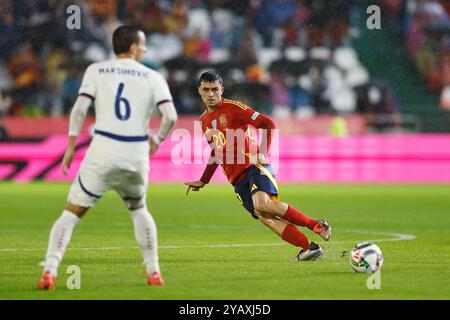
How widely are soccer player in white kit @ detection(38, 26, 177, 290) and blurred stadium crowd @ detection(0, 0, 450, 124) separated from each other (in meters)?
18.4

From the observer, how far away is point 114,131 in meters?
8.21

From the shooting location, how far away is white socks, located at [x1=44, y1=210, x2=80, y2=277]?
8172 mm

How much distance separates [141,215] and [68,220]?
57 centimetres

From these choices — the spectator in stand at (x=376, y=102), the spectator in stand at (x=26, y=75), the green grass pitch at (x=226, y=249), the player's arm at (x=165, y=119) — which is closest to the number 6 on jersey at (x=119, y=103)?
the player's arm at (x=165, y=119)

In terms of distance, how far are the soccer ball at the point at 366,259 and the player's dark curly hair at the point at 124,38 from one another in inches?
113

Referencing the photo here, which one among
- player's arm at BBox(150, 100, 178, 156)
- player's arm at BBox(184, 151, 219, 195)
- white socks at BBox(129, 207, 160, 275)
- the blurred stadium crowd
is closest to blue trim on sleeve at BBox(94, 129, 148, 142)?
player's arm at BBox(150, 100, 178, 156)

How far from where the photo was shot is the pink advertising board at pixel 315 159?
24594 mm

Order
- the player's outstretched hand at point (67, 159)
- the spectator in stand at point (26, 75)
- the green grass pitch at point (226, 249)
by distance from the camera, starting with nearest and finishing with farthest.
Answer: the player's outstretched hand at point (67, 159), the green grass pitch at point (226, 249), the spectator in stand at point (26, 75)

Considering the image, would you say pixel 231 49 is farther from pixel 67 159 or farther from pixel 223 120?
pixel 67 159

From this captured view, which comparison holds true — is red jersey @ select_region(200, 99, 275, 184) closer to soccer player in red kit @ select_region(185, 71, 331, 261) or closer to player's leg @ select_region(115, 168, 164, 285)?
Result: soccer player in red kit @ select_region(185, 71, 331, 261)

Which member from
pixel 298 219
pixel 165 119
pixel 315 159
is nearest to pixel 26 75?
Answer: pixel 315 159

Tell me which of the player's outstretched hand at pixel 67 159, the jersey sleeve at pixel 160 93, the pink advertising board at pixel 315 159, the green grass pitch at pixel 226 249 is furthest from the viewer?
the pink advertising board at pixel 315 159

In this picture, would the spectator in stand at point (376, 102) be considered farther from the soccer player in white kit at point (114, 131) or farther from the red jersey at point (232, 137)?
the soccer player in white kit at point (114, 131)
